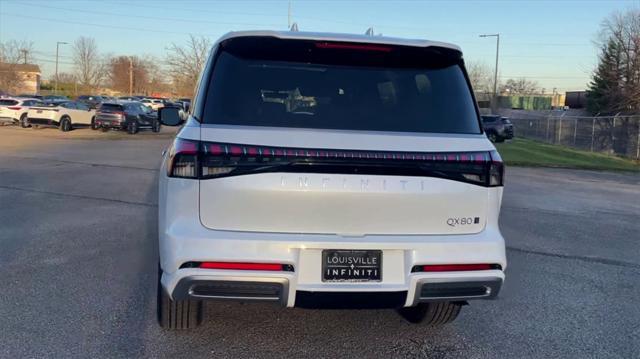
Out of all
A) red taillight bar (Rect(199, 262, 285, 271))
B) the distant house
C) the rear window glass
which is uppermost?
the distant house

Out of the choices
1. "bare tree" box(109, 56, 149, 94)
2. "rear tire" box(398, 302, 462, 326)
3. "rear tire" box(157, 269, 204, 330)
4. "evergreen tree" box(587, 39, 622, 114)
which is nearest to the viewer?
"rear tire" box(157, 269, 204, 330)

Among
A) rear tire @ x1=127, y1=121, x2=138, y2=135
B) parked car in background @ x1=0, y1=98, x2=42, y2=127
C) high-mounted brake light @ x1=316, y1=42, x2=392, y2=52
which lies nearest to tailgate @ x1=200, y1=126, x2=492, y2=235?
high-mounted brake light @ x1=316, y1=42, x2=392, y2=52

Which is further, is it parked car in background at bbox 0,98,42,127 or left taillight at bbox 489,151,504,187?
parked car in background at bbox 0,98,42,127

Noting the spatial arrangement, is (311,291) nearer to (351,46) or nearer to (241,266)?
(241,266)

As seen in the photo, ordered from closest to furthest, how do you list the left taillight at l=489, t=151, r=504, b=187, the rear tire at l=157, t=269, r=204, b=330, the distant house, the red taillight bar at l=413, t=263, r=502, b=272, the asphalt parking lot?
the red taillight bar at l=413, t=263, r=502, b=272 → the left taillight at l=489, t=151, r=504, b=187 → the rear tire at l=157, t=269, r=204, b=330 → the asphalt parking lot → the distant house

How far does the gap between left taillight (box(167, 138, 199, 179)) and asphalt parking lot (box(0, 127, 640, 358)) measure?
1258 mm

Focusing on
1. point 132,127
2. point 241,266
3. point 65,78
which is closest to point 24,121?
point 132,127

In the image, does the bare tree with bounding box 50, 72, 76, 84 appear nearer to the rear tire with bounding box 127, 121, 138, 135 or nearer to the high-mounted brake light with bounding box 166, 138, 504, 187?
the rear tire with bounding box 127, 121, 138, 135

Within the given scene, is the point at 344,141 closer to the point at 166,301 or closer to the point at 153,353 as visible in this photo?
the point at 166,301

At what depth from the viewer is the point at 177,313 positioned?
12.7ft

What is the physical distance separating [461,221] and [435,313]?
41.6 inches

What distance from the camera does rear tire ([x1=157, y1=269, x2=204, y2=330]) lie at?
12.5ft

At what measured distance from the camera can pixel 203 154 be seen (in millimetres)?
3186

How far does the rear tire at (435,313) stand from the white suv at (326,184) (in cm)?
71
